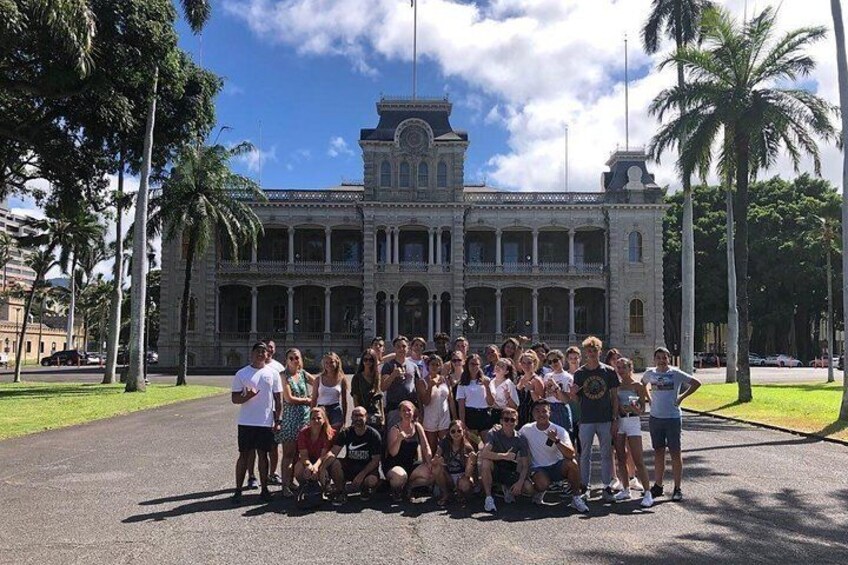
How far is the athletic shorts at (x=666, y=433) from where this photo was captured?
8.75 m

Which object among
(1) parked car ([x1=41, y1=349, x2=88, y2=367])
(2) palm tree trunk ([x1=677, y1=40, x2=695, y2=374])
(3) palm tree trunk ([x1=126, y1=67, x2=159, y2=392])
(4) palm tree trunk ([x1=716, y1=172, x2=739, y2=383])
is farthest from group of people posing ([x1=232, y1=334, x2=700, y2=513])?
(1) parked car ([x1=41, y1=349, x2=88, y2=367])

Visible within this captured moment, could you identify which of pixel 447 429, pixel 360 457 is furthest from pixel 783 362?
pixel 360 457

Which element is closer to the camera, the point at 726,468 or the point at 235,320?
the point at 726,468

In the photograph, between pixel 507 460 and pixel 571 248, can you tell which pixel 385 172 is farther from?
pixel 507 460

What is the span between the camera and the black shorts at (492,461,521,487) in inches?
336

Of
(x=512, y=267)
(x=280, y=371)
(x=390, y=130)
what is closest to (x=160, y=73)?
(x=280, y=371)

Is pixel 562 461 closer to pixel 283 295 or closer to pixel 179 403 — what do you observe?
pixel 179 403

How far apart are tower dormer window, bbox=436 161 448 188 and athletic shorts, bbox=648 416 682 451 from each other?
40449 millimetres

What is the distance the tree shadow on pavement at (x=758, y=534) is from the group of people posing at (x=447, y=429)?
0.74 m

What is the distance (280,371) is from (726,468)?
6745 mm

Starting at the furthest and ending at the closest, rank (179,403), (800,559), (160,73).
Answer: (160,73)
(179,403)
(800,559)

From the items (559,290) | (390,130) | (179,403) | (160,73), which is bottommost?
(179,403)

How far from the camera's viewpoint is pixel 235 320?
49844 millimetres

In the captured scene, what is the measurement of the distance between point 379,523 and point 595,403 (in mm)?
2897
